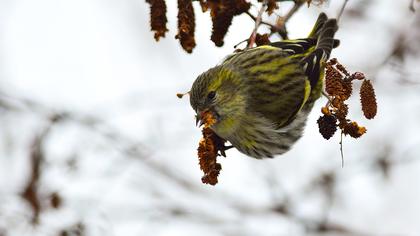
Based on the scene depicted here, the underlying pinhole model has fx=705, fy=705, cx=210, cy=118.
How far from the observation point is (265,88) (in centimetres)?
323

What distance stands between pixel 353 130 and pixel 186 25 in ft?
2.19

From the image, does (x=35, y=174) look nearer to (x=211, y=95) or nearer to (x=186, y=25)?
(x=211, y=95)

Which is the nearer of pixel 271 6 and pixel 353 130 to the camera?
pixel 353 130

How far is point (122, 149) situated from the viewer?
4797mm

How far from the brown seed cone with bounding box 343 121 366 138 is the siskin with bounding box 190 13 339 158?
81cm

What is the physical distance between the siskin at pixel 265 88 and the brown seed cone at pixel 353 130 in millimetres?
805

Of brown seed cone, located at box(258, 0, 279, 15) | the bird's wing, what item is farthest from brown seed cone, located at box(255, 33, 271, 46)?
the bird's wing

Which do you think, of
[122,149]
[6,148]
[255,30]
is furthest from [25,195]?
[255,30]

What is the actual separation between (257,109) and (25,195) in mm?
1528

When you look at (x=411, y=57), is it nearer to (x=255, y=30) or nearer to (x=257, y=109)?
(x=257, y=109)

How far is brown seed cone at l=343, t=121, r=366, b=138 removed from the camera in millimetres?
2295

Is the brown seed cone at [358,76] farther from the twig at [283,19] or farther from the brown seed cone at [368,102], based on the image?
the twig at [283,19]

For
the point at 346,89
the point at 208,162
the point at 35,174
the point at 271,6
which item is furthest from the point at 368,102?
the point at 35,174

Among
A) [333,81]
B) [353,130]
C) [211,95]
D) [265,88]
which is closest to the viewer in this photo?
[353,130]
